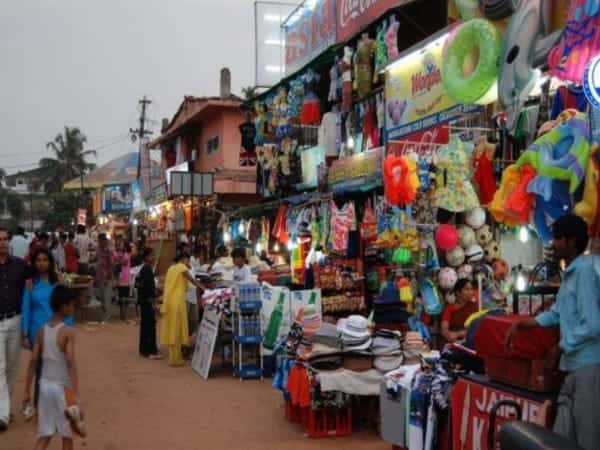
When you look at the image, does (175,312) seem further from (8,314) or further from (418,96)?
(418,96)

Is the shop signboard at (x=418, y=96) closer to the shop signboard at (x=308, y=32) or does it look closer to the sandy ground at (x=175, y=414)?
the shop signboard at (x=308, y=32)

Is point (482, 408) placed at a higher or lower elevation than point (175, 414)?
higher

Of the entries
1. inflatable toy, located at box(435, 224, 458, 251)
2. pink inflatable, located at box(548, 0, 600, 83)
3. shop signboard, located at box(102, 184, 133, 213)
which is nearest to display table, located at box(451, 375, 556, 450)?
pink inflatable, located at box(548, 0, 600, 83)

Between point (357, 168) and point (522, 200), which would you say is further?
point (357, 168)

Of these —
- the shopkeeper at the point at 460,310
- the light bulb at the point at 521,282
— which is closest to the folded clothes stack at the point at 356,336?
the shopkeeper at the point at 460,310

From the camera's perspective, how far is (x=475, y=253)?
8.81 metres

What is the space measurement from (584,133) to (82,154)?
65.1m

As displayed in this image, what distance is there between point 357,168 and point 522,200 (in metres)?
6.76

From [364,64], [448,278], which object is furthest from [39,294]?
[364,64]

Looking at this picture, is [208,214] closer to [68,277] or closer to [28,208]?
[68,277]

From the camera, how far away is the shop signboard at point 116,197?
40.8 meters

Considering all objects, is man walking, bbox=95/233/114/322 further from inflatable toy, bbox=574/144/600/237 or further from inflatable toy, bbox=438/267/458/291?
inflatable toy, bbox=574/144/600/237

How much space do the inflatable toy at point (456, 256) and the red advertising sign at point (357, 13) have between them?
192 inches

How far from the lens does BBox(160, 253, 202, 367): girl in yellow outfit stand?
11625 millimetres
